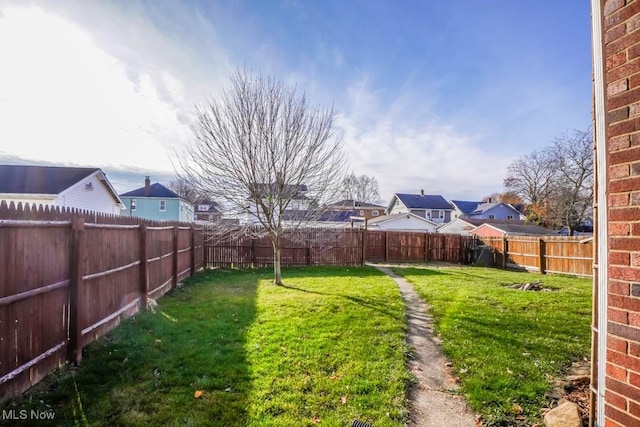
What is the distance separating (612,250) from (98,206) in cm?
2295

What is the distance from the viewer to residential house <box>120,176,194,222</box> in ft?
104

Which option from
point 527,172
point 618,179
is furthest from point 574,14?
point 527,172

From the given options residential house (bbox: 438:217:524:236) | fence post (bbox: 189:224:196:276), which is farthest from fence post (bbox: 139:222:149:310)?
residential house (bbox: 438:217:524:236)

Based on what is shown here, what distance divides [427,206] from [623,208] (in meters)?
43.1

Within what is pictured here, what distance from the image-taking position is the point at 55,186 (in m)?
16.0

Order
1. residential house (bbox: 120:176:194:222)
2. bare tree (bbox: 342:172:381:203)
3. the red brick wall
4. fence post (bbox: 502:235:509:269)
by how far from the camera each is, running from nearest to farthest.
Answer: the red brick wall, fence post (bbox: 502:235:509:269), residential house (bbox: 120:176:194:222), bare tree (bbox: 342:172:381:203)

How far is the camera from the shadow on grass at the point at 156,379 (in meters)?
2.79

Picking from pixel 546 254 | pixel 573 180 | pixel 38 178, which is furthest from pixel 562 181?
pixel 38 178

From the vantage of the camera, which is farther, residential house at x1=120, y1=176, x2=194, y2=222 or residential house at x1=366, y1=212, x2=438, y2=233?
residential house at x1=366, y1=212, x2=438, y2=233

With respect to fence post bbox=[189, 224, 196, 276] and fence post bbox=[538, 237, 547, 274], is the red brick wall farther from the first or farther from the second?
fence post bbox=[538, 237, 547, 274]

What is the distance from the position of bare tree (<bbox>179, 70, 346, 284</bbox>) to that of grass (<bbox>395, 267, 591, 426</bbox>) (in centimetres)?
504

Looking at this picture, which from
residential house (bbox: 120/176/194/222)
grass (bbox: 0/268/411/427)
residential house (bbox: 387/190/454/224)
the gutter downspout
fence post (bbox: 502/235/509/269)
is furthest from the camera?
residential house (bbox: 387/190/454/224)

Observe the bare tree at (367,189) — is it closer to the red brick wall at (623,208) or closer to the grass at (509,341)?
the grass at (509,341)

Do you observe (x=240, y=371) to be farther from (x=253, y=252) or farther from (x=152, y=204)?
(x=152, y=204)
